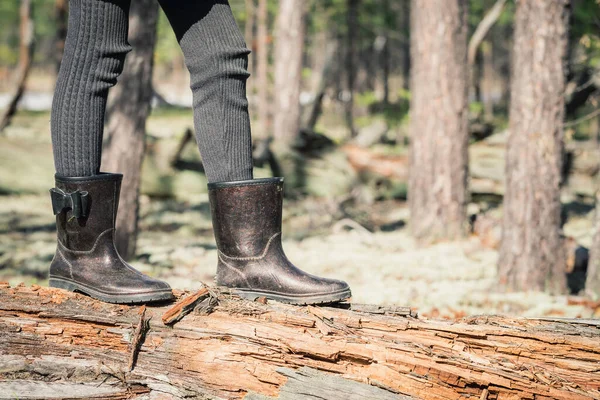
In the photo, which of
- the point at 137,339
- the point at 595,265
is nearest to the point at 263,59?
the point at 595,265

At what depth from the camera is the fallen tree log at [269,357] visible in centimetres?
218

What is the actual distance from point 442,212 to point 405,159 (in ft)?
9.72

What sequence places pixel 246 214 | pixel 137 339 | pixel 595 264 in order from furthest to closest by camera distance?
pixel 595 264 → pixel 246 214 → pixel 137 339

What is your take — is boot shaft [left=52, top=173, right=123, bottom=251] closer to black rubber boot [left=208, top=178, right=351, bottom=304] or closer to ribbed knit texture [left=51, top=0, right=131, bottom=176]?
ribbed knit texture [left=51, top=0, right=131, bottom=176]

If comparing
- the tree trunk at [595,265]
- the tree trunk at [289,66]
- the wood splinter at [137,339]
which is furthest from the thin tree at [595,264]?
the tree trunk at [289,66]

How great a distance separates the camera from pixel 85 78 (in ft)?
7.84

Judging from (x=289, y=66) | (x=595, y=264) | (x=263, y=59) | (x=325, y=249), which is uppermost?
(x=263, y=59)

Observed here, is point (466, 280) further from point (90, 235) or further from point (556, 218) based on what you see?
point (90, 235)

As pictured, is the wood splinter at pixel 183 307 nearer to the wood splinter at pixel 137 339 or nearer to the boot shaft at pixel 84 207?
the wood splinter at pixel 137 339

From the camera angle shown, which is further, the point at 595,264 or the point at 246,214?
the point at 595,264

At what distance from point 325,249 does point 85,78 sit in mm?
4885

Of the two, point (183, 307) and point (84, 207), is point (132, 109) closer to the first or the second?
point (84, 207)

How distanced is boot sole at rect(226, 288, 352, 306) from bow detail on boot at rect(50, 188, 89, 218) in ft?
2.01

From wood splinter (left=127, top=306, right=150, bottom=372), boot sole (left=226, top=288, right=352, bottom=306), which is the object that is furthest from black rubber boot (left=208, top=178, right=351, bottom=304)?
wood splinter (left=127, top=306, right=150, bottom=372)
